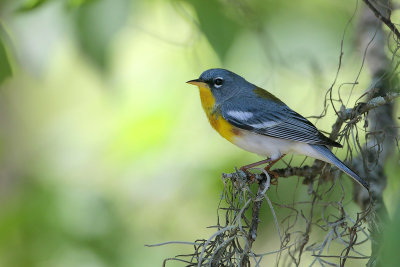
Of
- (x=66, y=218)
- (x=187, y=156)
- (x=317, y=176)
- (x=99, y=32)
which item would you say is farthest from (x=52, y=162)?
(x=317, y=176)

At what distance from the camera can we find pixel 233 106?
12.0ft

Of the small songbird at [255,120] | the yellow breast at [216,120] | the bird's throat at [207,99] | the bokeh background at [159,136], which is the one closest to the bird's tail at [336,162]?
the small songbird at [255,120]

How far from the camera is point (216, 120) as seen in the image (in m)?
3.62

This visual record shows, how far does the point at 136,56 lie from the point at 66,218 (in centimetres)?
166

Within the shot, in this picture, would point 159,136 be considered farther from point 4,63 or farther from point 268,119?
point 4,63

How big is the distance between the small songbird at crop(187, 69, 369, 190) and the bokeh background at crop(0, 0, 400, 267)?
0.15 metres

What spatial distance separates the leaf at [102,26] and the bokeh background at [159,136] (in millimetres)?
52

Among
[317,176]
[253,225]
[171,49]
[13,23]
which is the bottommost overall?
[253,225]

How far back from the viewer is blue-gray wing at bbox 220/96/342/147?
10.7ft

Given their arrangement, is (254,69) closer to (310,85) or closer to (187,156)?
(310,85)

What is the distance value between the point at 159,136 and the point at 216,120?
667mm

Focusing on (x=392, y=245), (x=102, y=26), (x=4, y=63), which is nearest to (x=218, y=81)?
(x=102, y=26)

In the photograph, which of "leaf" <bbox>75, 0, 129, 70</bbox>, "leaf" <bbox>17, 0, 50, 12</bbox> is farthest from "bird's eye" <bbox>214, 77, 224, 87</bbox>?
"leaf" <bbox>17, 0, 50, 12</bbox>

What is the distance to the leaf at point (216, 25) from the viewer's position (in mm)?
3061
